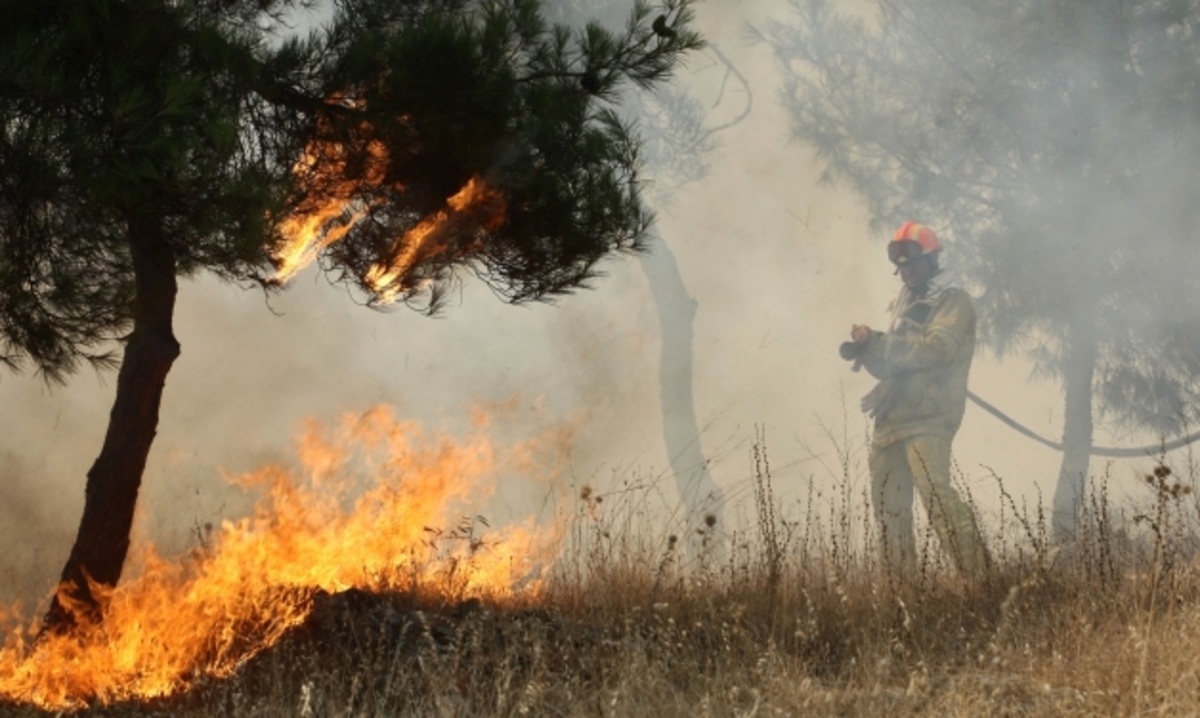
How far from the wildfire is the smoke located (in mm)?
5116

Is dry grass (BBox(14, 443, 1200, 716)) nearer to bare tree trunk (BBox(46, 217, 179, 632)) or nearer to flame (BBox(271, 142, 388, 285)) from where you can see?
bare tree trunk (BBox(46, 217, 179, 632))

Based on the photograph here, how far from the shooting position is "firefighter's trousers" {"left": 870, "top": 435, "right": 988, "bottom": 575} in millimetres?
5520

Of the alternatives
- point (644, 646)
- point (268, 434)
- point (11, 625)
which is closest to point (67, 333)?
point (11, 625)

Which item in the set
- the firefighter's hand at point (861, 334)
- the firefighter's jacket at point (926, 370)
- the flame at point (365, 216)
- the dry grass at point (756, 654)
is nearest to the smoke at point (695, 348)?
the firefighter's jacket at point (926, 370)

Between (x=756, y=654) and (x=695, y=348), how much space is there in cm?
Answer: 727

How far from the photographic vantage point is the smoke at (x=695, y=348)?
962 cm

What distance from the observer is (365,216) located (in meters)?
4.72

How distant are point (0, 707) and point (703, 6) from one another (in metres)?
9.38

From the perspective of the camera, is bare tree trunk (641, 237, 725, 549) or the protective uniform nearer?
the protective uniform

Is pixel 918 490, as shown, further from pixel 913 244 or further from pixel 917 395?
pixel 913 244

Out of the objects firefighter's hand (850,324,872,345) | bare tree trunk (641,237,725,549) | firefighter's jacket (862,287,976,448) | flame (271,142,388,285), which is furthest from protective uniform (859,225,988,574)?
bare tree trunk (641,237,725,549)

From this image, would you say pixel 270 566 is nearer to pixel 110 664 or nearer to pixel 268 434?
pixel 110 664

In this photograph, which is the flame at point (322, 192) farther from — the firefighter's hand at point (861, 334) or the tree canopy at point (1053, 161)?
the tree canopy at point (1053, 161)

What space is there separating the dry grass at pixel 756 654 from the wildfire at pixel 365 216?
1287 mm
